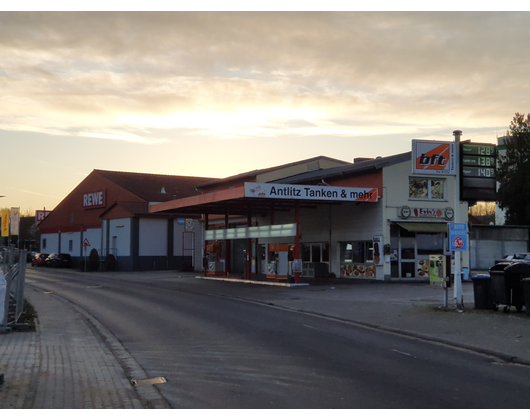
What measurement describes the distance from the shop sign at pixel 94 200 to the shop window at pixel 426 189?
34811 millimetres

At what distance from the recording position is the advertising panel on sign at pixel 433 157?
17.3 meters

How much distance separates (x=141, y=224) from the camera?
50469mm

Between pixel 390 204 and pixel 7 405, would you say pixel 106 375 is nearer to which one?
pixel 7 405

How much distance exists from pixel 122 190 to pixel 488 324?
4530 cm

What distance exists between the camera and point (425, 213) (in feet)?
99.7

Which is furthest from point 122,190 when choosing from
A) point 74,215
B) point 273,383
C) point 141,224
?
point 273,383

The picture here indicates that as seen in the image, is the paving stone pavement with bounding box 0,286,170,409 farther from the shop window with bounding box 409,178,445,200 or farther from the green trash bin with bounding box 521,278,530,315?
the shop window with bounding box 409,178,445,200

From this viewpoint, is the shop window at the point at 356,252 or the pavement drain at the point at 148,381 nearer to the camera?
the pavement drain at the point at 148,381

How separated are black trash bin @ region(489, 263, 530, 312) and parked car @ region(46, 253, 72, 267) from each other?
49.0 meters

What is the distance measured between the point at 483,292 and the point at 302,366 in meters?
8.71

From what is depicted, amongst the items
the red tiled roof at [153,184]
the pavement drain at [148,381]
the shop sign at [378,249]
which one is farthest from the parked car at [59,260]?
the pavement drain at [148,381]

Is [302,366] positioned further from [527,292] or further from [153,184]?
[153,184]

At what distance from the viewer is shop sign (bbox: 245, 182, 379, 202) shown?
2666 cm

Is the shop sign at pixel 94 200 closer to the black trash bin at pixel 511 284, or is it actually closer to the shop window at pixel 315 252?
the shop window at pixel 315 252
